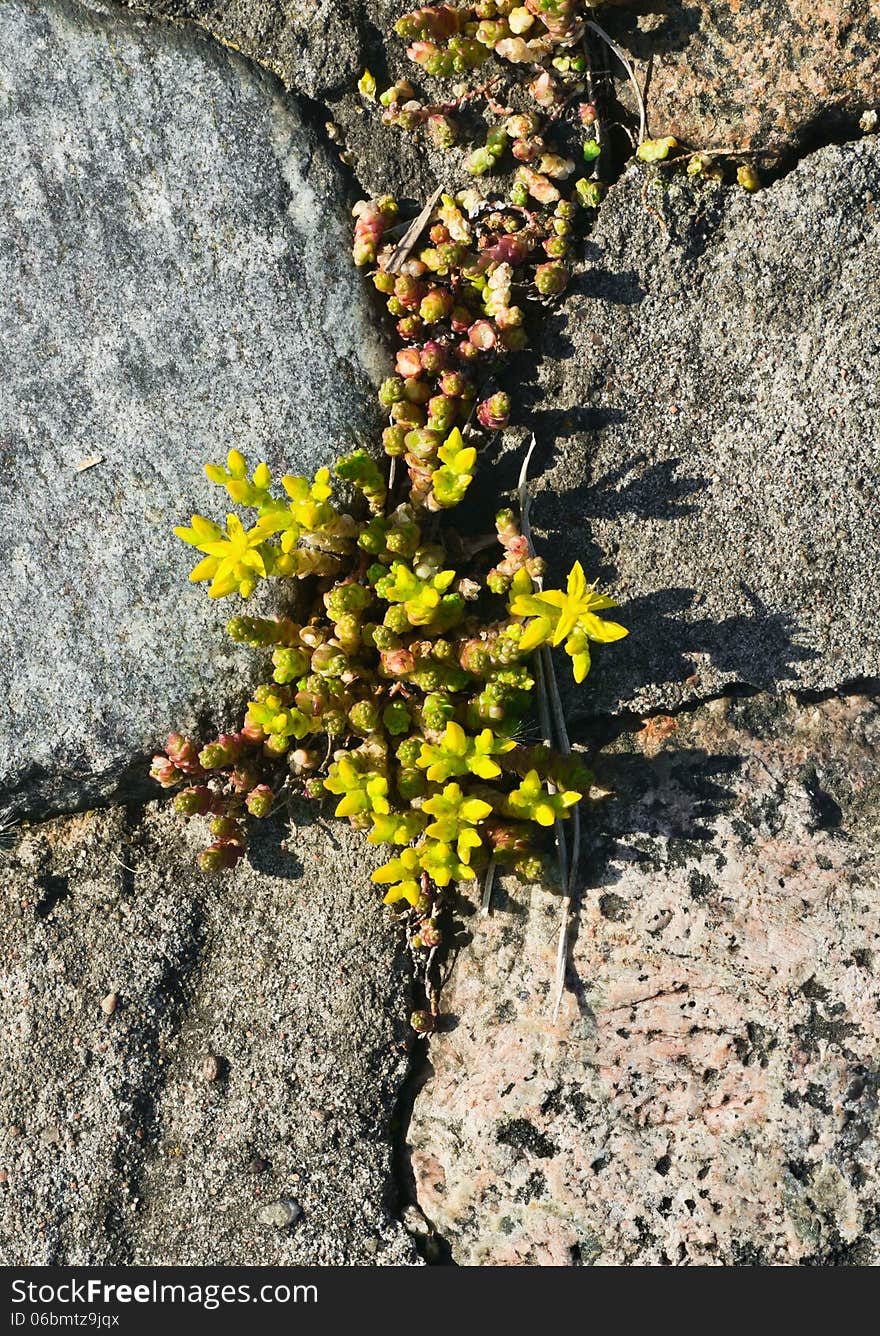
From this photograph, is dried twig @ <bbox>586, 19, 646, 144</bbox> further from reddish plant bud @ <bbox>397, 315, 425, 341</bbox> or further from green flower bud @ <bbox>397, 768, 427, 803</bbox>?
green flower bud @ <bbox>397, 768, 427, 803</bbox>

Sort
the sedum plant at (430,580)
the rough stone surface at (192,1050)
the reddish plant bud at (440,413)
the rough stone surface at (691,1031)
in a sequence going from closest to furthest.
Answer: the rough stone surface at (691,1031), the sedum plant at (430,580), the reddish plant bud at (440,413), the rough stone surface at (192,1050)

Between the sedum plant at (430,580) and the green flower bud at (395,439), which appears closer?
the sedum plant at (430,580)

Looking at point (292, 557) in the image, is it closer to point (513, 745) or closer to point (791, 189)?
point (513, 745)

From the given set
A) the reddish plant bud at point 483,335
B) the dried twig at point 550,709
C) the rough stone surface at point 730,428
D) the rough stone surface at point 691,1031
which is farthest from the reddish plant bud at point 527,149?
the rough stone surface at point 691,1031

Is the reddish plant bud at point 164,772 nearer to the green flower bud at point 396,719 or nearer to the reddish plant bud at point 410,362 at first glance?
the green flower bud at point 396,719

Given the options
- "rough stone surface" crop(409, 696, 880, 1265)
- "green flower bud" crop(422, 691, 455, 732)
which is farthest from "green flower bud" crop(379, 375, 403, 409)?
"rough stone surface" crop(409, 696, 880, 1265)

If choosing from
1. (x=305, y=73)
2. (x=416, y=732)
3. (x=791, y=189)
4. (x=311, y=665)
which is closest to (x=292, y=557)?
(x=311, y=665)
